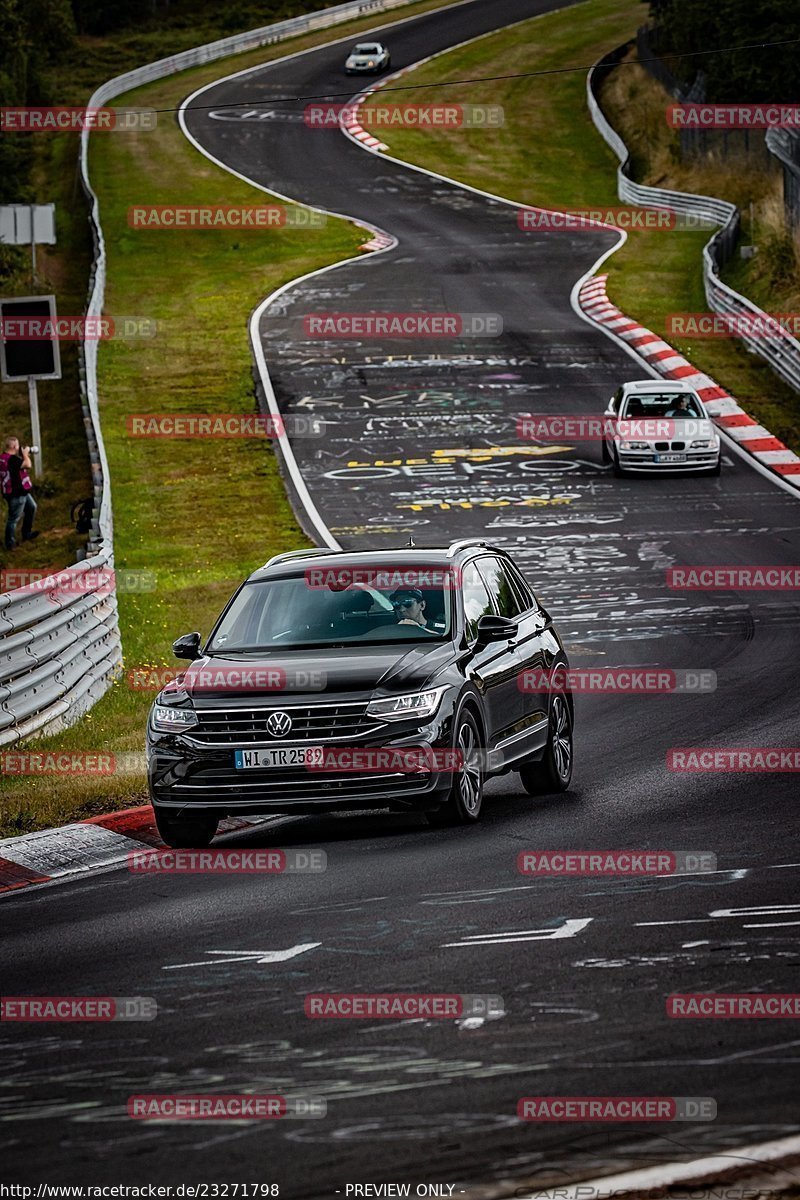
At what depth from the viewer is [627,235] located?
183ft

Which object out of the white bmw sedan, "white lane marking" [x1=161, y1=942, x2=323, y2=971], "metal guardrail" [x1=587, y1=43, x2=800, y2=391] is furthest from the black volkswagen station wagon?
the white bmw sedan

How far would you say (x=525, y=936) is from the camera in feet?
27.0

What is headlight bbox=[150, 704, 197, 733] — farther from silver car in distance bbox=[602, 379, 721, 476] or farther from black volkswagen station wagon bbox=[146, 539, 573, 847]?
silver car in distance bbox=[602, 379, 721, 476]

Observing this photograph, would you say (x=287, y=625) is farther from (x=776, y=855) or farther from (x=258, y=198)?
(x=258, y=198)

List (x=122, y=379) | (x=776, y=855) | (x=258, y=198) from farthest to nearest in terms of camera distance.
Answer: (x=258, y=198) → (x=122, y=379) → (x=776, y=855)

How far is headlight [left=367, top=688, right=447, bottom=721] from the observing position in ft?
36.2

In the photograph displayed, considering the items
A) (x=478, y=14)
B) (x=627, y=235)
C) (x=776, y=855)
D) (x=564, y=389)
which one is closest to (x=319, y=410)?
(x=564, y=389)

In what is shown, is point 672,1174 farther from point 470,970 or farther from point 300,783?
point 300,783

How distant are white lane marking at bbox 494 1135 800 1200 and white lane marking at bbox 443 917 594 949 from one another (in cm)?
275

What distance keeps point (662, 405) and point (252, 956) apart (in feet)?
82.1

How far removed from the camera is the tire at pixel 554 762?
1279 cm

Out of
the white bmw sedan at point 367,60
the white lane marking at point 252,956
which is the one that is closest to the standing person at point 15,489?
the white lane marking at point 252,956

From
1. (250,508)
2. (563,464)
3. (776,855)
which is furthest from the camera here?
(563,464)

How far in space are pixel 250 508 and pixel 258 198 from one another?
105 feet
